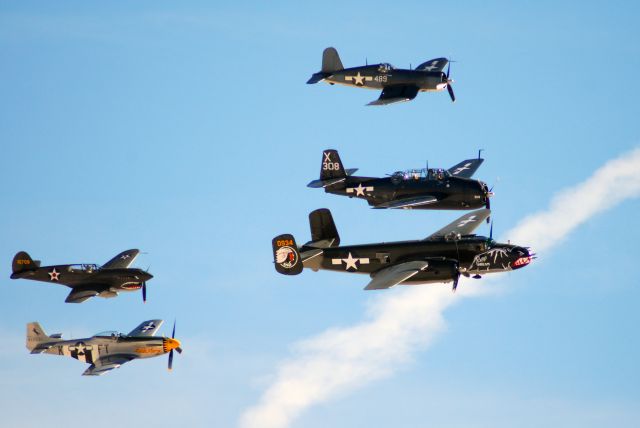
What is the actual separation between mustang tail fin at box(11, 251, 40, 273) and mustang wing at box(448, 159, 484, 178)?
87.5 feet

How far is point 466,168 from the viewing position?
253 ft

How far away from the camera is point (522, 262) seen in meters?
65.2

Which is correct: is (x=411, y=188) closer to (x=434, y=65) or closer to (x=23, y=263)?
(x=434, y=65)

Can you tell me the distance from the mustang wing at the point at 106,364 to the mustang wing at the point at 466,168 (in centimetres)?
2295

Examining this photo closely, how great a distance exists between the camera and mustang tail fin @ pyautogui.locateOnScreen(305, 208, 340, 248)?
67.8 meters

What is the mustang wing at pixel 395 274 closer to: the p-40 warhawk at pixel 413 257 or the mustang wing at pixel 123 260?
the p-40 warhawk at pixel 413 257

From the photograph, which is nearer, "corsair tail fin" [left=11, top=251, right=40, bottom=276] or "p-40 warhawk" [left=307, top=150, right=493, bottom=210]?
"p-40 warhawk" [left=307, top=150, right=493, bottom=210]

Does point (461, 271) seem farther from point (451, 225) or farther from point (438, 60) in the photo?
point (438, 60)

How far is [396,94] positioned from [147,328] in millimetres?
22990

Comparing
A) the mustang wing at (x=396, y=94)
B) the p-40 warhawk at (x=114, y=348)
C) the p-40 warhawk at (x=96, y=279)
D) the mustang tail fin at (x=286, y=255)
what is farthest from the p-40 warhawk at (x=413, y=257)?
the mustang wing at (x=396, y=94)

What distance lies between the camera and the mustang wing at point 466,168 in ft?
250

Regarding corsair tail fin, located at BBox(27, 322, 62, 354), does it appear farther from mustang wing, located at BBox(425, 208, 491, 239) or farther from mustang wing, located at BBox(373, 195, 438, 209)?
mustang wing, located at BBox(425, 208, 491, 239)

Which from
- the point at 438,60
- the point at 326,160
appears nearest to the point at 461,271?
the point at 326,160

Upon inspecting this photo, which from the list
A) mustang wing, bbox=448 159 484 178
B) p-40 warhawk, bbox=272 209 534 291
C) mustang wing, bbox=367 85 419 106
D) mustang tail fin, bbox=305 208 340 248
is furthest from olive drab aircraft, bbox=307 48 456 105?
p-40 warhawk, bbox=272 209 534 291
